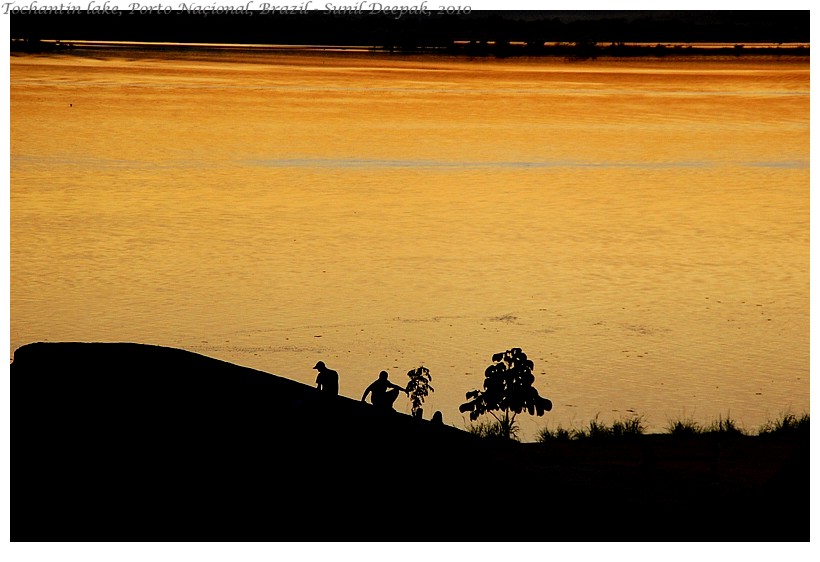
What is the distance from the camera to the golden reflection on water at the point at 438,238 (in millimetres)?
15742

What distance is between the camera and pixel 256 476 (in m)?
6.71

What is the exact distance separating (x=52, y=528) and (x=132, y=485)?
46 cm

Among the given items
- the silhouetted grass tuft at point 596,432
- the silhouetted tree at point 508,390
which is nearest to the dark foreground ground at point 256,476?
the silhouetted tree at point 508,390

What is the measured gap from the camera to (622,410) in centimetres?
1398

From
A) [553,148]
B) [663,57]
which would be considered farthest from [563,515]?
[663,57]

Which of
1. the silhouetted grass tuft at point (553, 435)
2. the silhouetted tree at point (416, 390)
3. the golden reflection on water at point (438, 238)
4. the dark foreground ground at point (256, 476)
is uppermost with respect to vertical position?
the dark foreground ground at point (256, 476)

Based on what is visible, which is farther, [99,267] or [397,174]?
[397,174]

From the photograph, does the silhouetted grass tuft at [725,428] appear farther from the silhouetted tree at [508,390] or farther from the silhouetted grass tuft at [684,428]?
the silhouetted tree at [508,390]

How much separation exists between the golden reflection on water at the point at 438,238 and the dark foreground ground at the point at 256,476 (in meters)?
5.85

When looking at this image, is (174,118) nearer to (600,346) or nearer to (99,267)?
(99,267)

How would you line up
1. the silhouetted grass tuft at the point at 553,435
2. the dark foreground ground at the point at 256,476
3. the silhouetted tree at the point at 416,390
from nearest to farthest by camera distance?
the dark foreground ground at the point at 256,476, the silhouetted tree at the point at 416,390, the silhouetted grass tuft at the point at 553,435

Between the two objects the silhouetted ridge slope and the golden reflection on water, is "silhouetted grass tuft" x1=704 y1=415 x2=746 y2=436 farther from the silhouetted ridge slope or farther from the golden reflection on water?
the silhouetted ridge slope

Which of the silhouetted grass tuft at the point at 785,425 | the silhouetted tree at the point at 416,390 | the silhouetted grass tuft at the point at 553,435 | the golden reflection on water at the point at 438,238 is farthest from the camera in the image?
the golden reflection on water at the point at 438,238

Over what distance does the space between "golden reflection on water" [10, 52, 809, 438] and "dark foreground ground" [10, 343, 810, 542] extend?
5851 millimetres
